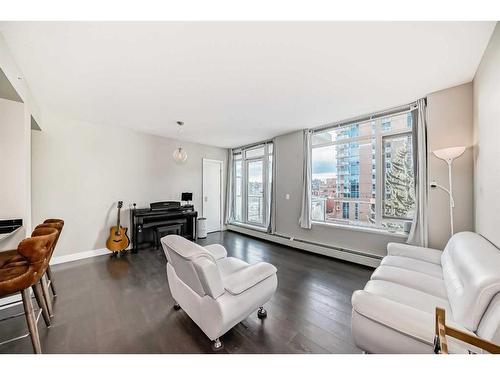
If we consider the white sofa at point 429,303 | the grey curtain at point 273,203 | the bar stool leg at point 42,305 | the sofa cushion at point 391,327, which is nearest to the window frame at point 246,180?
the grey curtain at point 273,203

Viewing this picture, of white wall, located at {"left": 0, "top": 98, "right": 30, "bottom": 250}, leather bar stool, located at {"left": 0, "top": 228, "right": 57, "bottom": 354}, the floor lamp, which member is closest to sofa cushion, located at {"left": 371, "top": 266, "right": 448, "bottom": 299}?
the floor lamp

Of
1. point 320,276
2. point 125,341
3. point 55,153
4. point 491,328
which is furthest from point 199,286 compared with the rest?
point 55,153

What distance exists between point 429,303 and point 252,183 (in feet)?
14.8

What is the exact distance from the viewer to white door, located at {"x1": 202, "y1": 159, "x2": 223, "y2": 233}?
5535 mm

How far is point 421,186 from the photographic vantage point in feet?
8.66

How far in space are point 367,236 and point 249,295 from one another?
8.40 ft

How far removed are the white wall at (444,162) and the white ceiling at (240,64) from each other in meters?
0.21

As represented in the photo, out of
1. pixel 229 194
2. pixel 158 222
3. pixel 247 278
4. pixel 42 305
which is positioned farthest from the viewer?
pixel 229 194

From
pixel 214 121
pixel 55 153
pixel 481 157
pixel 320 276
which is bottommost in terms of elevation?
pixel 320 276

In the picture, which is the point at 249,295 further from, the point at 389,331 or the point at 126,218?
the point at 126,218

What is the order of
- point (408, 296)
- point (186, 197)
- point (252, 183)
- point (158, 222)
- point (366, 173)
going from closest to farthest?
point (408, 296)
point (366, 173)
point (158, 222)
point (186, 197)
point (252, 183)

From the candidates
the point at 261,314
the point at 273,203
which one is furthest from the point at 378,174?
the point at 261,314

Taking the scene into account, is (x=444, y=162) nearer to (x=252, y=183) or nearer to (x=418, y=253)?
(x=418, y=253)
